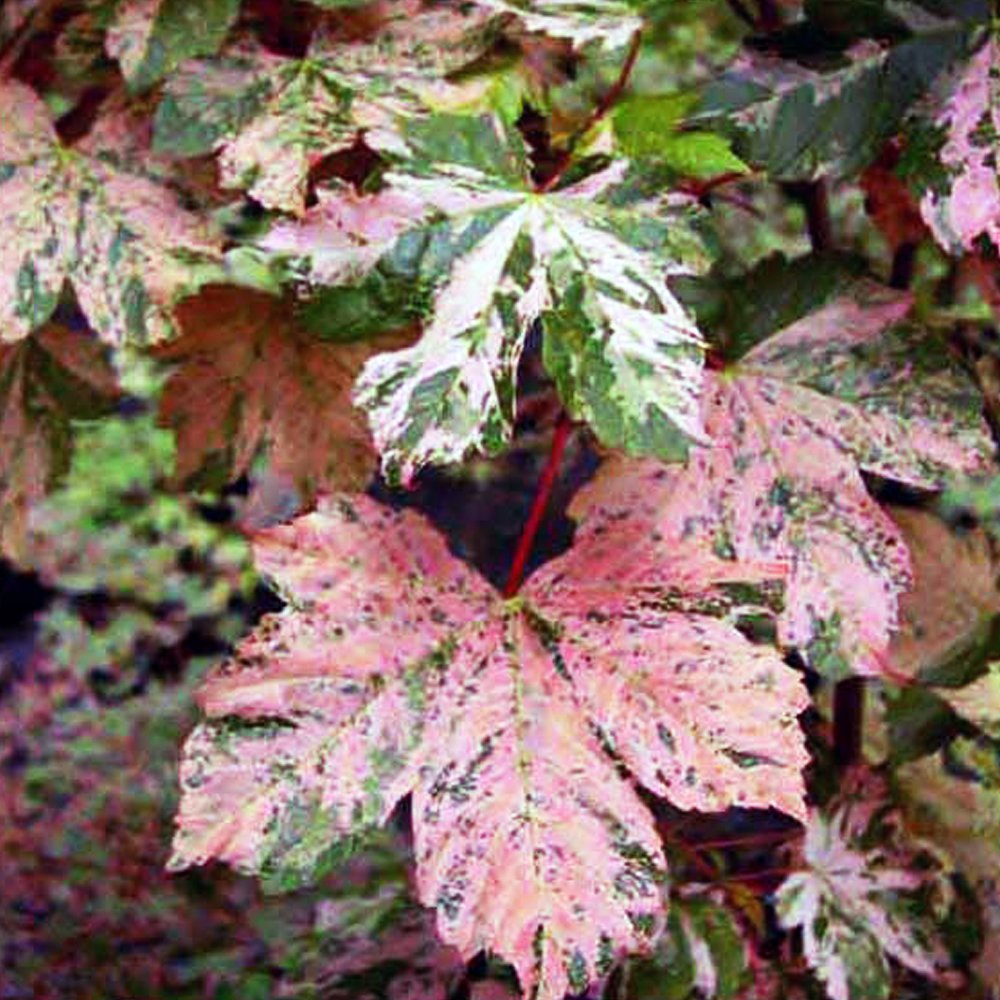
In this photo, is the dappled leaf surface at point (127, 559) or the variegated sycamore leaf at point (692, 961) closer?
the variegated sycamore leaf at point (692, 961)

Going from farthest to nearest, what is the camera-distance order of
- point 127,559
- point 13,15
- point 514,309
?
point 127,559 < point 13,15 < point 514,309

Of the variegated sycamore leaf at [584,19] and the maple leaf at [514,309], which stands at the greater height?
the variegated sycamore leaf at [584,19]

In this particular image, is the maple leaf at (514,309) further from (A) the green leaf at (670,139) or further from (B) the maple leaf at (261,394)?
(B) the maple leaf at (261,394)

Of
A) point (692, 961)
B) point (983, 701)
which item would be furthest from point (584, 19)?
point (692, 961)

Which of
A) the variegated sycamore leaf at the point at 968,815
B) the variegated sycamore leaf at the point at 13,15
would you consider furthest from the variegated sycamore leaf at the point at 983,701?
the variegated sycamore leaf at the point at 13,15

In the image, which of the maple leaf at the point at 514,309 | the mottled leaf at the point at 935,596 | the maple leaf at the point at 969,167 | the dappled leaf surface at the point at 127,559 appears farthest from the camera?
the dappled leaf surface at the point at 127,559

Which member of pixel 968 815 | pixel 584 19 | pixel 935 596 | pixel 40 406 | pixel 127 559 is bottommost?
pixel 127 559

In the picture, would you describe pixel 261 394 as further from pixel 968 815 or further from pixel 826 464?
pixel 968 815
